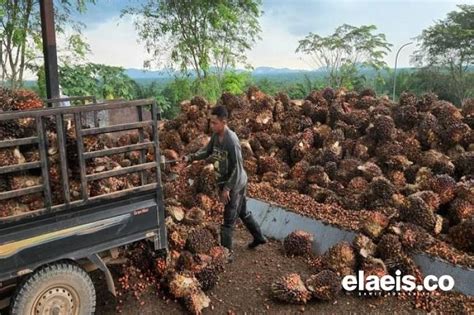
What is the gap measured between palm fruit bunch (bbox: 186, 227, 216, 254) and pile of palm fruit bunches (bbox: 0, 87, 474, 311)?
11mm

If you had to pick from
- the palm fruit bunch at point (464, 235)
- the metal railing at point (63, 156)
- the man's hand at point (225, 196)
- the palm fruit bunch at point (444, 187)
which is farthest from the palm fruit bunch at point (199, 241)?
the palm fruit bunch at point (444, 187)

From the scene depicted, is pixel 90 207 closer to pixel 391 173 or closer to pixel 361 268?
pixel 361 268

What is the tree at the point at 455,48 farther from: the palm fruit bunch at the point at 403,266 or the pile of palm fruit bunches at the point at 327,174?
the palm fruit bunch at the point at 403,266

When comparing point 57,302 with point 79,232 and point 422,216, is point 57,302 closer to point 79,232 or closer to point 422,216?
point 79,232

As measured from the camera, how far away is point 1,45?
36.1 feet

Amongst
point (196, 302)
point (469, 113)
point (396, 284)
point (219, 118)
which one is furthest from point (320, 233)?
point (469, 113)

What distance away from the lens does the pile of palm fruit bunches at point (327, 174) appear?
4230mm

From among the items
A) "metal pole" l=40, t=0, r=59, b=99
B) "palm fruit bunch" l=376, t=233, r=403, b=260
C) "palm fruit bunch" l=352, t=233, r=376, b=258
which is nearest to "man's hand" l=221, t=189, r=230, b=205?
"palm fruit bunch" l=352, t=233, r=376, b=258

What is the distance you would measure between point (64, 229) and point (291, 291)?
200cm

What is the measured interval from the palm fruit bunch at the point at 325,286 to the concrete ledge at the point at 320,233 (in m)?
0.93

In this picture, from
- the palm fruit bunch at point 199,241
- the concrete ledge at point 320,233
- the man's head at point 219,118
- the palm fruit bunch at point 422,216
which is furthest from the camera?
the palm fruit bunch at point 422,216

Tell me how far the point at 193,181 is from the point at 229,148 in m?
2.10

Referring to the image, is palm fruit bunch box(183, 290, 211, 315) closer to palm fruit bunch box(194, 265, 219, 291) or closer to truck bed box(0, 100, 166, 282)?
palm fruit bunch box(194, 265, 219, 291)

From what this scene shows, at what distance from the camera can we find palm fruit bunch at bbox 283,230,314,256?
5.22 m
